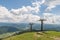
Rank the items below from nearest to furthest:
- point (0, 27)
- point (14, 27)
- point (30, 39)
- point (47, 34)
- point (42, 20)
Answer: point (30, 39)
point (47, 34)
point (42, 20)
point (14, 27)
point (0, 27)

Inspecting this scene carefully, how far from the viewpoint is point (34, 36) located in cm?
3231

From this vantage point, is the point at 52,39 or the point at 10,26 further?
the point at 10,26

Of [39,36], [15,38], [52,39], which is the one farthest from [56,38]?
[15,38]

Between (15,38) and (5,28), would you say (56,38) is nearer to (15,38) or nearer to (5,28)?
(15,38)

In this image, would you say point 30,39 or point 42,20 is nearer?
point 30,39

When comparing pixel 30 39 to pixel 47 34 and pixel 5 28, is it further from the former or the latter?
pixel 5 28

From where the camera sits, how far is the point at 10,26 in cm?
5278

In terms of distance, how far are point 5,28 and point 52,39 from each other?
2469cm

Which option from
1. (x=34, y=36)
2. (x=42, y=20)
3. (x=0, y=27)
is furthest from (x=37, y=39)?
(x=0, y=27)

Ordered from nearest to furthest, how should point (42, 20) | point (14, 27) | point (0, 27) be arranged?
point (42, 20)
point (14, 27)
point (0, 27)

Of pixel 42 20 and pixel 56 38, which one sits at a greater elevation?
pixel 42 20

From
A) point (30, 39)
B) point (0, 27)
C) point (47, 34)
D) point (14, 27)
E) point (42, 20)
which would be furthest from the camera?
point (0, 27)

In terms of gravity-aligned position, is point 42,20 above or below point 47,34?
above

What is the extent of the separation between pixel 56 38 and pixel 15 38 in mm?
7924
